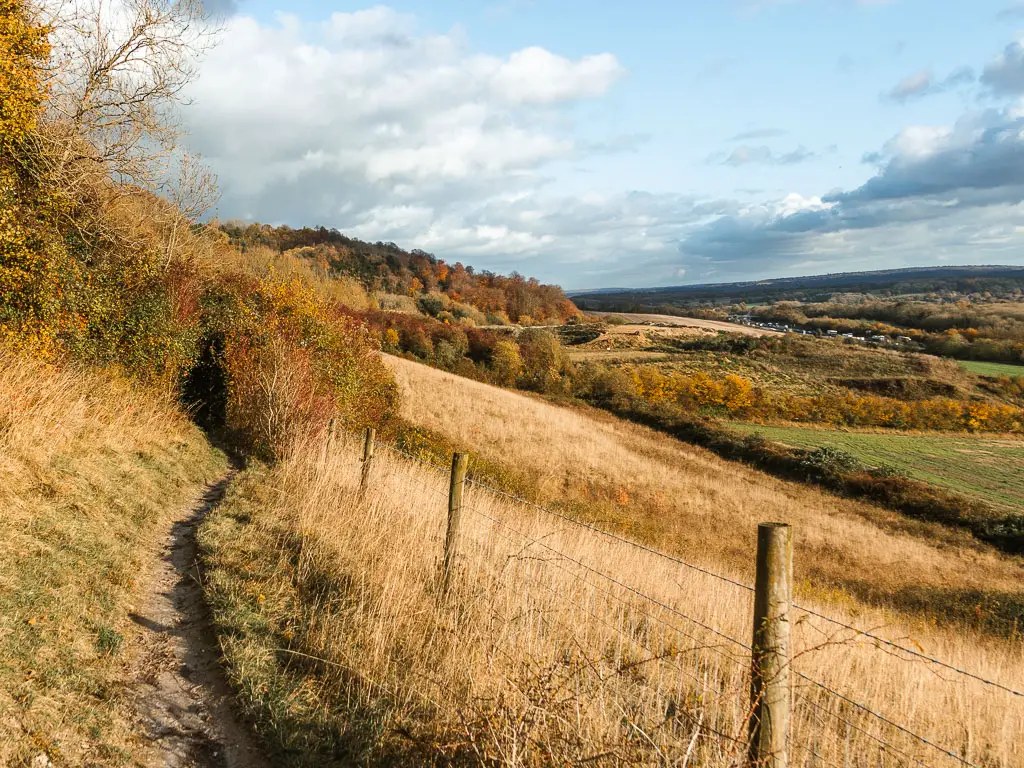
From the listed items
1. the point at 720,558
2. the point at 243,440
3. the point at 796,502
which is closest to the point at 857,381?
the point at 796,502

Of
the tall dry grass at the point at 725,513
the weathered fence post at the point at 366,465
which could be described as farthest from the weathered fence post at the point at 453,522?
the tall dry grass at the point at 725,513

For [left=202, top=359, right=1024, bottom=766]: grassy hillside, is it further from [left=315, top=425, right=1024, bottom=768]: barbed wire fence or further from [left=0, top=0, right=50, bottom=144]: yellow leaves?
[left=0, top=0, right=50, bottom=144]: yellow leaves

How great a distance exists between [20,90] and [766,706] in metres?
15.0

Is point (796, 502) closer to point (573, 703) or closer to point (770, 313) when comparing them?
point (573, 703)

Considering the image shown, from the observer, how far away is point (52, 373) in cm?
991

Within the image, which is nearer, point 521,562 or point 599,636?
point 599,636

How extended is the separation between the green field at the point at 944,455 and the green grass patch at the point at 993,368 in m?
23.1

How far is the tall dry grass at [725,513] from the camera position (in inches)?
651

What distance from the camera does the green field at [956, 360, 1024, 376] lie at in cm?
6234

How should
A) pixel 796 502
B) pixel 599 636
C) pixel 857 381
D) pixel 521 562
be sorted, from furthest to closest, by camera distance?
1. pixel 857 381
2. pixel 796 502
3. pixel 521 562
4. pixel 599 636

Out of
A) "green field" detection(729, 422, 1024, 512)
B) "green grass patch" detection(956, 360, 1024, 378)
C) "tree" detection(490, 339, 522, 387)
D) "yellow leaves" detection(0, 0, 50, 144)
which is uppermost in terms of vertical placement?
"yellow leaves" detection(0, 0, 50, 144)

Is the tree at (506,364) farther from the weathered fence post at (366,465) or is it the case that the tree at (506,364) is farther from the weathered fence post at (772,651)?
the weathered fence post at (772,651)

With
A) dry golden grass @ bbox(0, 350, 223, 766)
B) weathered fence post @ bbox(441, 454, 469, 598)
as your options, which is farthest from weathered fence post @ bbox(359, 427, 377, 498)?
weathered fence post @ bbox(441, 454, 469, 598)

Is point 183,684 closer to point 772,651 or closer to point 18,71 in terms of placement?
point 772,651
